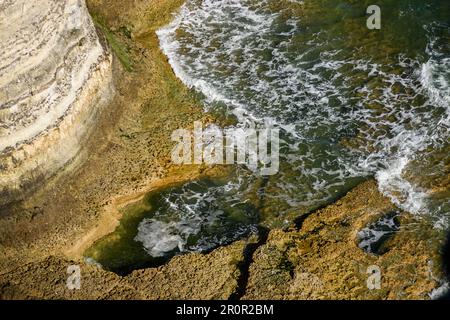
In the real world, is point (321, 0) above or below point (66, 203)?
above

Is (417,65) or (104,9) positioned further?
(104,9)

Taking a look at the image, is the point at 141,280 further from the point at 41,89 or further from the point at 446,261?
the point at 446,261

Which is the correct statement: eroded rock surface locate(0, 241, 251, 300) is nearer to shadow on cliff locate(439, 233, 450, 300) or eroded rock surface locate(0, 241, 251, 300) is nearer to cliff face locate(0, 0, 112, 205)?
cliff face locate(0, 0, 112, 205)

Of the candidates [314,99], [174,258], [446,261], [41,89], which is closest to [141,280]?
[174,258]

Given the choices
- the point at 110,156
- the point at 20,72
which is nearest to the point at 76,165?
the point at 110,156

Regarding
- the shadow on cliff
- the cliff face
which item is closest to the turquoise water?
the shadow on cliff
